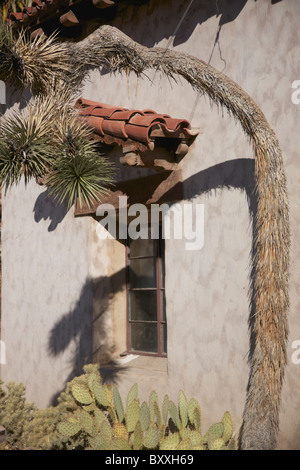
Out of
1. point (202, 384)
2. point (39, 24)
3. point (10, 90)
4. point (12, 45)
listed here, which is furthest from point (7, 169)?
point (10, 90)

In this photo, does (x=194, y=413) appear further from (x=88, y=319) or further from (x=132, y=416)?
(x=88, y=319)

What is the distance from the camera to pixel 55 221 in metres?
7.89

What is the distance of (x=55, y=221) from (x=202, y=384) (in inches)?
126

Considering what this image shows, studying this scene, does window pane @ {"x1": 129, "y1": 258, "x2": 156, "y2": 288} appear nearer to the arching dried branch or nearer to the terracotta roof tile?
the terracotta roof tile

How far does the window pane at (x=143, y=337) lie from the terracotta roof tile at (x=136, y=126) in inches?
90.6

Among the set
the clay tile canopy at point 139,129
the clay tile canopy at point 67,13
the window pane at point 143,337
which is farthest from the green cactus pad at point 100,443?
the clay tile canopy at point 67,13

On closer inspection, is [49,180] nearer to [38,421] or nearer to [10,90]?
[38,421]

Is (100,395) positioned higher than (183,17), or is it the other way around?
(183,17)

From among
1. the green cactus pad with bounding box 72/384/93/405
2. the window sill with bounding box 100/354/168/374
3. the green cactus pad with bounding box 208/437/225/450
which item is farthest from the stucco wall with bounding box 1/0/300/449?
the green cactus pad with bounding box 72/384/93/405

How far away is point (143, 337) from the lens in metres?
7.05

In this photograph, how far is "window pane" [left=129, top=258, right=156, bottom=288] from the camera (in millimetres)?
6988

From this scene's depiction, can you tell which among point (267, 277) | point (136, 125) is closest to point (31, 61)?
point (136, 125)

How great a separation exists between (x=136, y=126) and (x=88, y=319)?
2.68m

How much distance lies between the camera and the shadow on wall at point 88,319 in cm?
719
